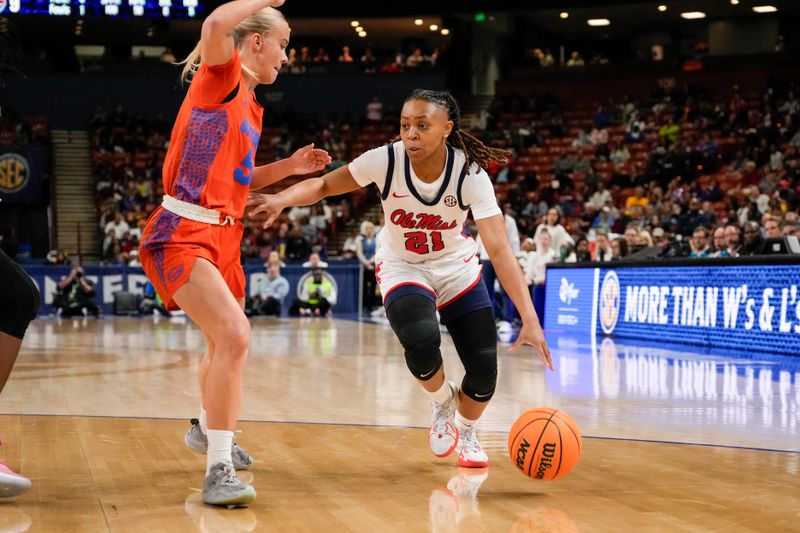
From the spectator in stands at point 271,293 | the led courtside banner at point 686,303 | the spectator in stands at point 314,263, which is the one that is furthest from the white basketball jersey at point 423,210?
the spectator in stands at point 314,263

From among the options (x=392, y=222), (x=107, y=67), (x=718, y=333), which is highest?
(x=107, y=67)

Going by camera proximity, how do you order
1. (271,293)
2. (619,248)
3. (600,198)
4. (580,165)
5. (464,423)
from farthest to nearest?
(580,165) → (600,198) → (271,293) → (619,248) → (464,423)

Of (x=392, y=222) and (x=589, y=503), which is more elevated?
(x=392, y=222)

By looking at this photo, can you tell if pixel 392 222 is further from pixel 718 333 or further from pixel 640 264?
pixel 640 264

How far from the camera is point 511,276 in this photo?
5008mm

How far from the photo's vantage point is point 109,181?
97.4ft

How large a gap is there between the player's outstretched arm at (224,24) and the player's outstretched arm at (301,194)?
0.76m

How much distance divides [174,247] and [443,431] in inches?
66.8

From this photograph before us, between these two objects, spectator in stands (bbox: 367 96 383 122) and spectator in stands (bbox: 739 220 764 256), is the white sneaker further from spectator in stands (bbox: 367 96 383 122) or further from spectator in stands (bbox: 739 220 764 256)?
spectator in stands (bbox: 367 96 383 122)

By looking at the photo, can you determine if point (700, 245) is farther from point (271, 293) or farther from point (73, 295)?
point (73, 295)

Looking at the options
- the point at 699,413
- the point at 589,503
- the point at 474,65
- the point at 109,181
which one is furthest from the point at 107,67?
the point at 589,503

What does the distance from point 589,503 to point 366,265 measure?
17.6 metres

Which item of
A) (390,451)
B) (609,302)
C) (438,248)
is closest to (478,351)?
(438,248)

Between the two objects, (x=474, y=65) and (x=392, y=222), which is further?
(x=474, y=65)
